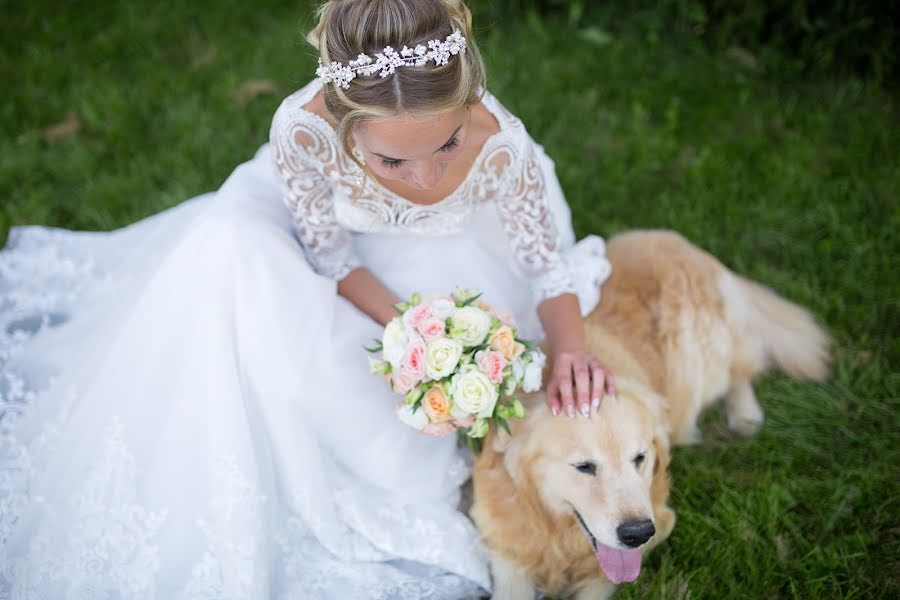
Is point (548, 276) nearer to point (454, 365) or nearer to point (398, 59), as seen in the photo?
point (454, 365)

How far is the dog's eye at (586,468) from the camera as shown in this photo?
2289 millimetres

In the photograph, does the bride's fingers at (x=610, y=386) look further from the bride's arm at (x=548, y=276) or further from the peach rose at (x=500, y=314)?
the peach rose at (x=500, y=314)

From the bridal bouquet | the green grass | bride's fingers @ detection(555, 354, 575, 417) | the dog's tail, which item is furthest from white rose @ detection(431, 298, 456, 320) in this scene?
the dog's tail

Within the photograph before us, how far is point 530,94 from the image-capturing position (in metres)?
4.61

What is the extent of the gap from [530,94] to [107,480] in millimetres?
3240

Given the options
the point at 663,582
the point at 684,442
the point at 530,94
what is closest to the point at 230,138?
the point at 530,94

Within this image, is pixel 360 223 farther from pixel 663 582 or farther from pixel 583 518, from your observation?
pixel 663 582

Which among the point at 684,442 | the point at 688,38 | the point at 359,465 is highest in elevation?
the point at 688,38

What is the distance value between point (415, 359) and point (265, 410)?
0.52 m

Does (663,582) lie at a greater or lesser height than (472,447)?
lesser

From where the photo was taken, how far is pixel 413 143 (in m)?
2.06

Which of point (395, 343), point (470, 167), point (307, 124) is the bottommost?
point (395, 343)

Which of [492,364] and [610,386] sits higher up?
[492,364]

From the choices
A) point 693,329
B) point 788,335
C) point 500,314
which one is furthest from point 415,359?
point 788,335
